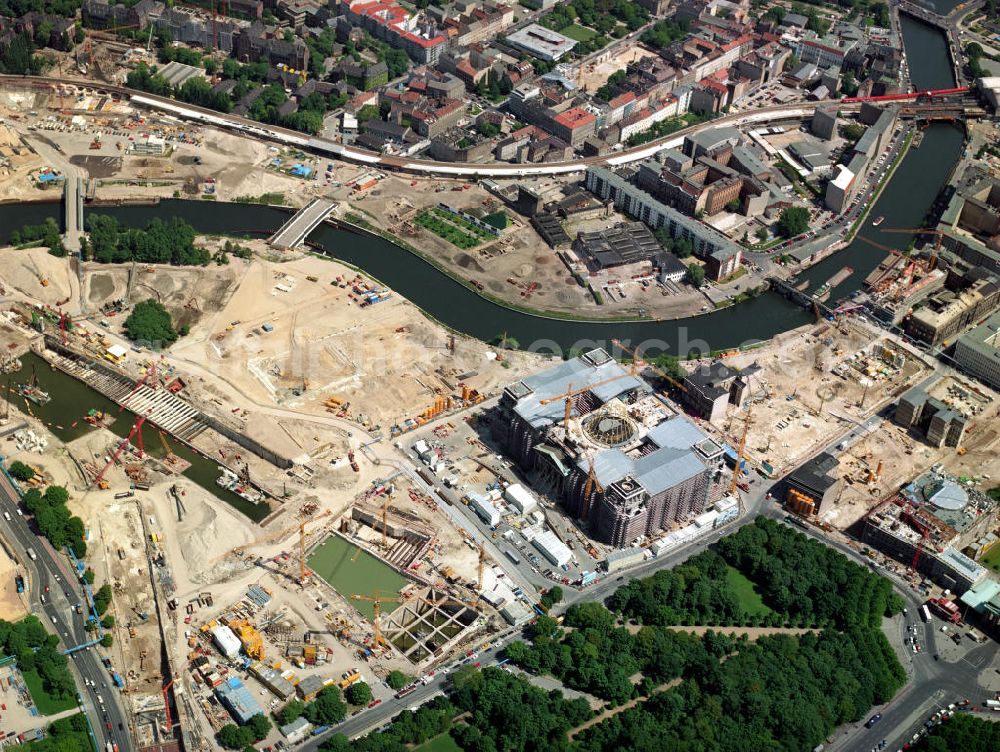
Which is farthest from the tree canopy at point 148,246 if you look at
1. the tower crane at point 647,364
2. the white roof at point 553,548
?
the white roof at point 553,548

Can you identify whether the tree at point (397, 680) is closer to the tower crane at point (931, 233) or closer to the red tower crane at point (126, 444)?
the red tower crane at point (126, 444)

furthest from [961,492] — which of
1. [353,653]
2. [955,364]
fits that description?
[353,653]

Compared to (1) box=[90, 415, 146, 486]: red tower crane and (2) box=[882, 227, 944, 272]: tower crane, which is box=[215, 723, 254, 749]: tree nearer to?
(1) box=[90, 415, 146, 486]: red tower crane

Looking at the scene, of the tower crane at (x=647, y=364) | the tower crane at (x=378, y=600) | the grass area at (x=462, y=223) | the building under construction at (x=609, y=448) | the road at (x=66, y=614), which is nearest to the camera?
the road at (x=66, y=614)

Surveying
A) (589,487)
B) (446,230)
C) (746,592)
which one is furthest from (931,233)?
(589,487)

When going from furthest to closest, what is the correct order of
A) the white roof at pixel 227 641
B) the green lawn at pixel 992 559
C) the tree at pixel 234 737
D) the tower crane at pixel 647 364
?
the tower crane at pixel 647 364 → the green lawn at pixel 992 559 → the white roof at pixel 227 641 → the tree at pixel 234 737

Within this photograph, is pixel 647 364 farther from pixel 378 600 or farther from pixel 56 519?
pixel 56 519

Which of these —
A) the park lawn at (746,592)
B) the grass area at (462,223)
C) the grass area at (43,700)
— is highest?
the grass area at (462,223)
